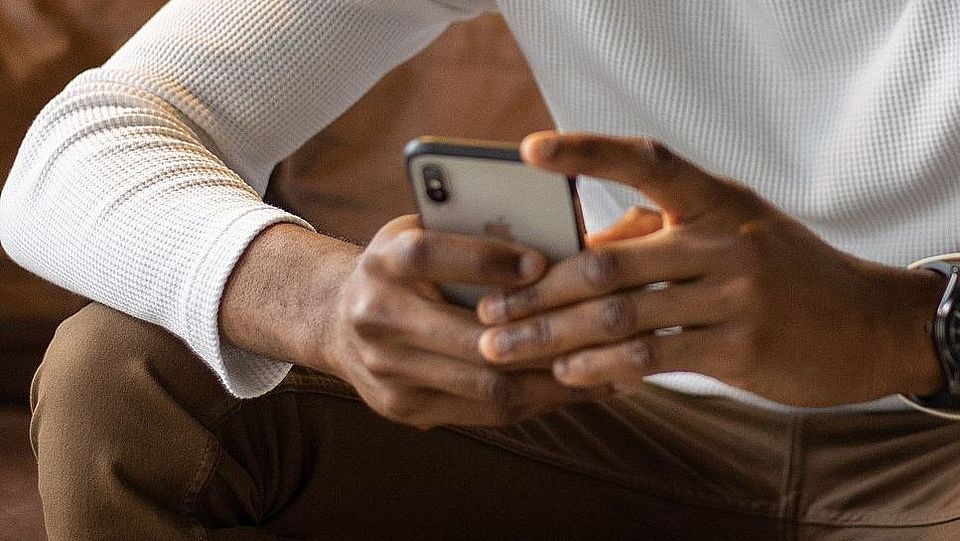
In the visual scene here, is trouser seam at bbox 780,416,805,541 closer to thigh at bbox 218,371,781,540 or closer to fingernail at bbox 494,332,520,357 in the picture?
thigh at bbox 218,371,781,540

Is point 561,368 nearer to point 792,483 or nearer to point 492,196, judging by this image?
point 492,196

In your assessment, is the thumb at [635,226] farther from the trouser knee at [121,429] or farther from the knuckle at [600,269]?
the trouser knee at [121,429]

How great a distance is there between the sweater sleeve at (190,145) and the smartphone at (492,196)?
0.63ft

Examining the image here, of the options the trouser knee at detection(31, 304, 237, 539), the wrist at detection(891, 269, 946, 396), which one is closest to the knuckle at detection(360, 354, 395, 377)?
the trouser knee at detection(31, 304, 237, 539)

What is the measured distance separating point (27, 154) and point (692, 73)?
550mm

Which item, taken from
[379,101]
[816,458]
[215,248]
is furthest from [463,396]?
[379,101]

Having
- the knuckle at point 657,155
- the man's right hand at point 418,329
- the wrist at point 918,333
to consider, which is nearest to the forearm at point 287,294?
the man's right hand at point 418,329

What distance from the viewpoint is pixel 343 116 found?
4.35ft

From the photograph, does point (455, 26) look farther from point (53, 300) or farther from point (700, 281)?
point (700, 281)

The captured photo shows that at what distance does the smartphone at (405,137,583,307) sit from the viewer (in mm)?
642

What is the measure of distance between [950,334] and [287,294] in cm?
45

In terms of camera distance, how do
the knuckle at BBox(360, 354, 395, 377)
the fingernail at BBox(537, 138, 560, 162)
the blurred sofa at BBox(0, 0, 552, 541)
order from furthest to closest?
the blurred sofa at BBox(0, 0, 552, 541) < the knuckle at BBox(360, 354, 395, 377) < the fingernail at BBox(537, 138, 560, 162)

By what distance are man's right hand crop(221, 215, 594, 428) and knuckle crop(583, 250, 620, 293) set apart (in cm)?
3

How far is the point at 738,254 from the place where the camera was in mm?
652
